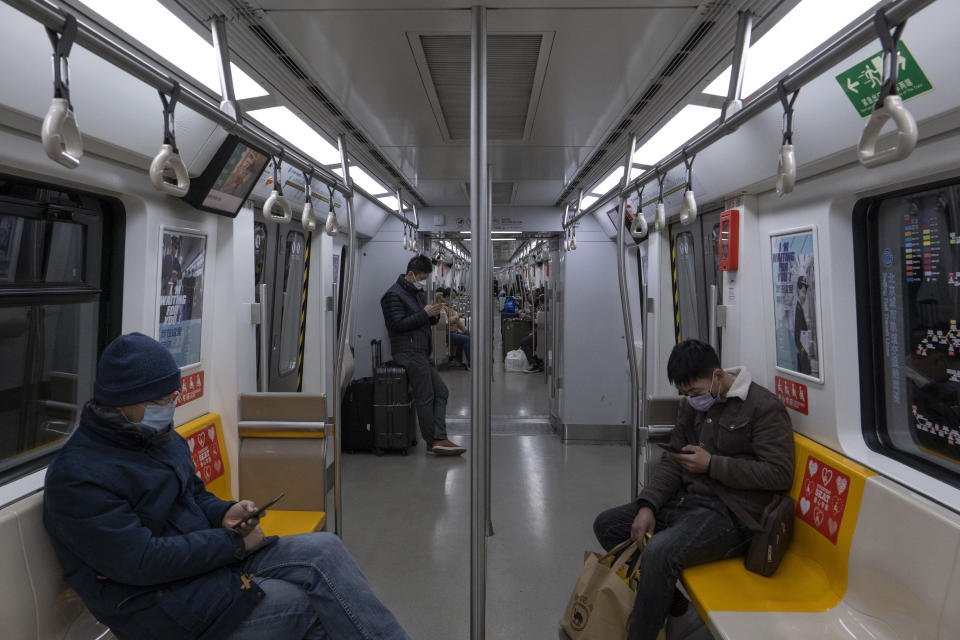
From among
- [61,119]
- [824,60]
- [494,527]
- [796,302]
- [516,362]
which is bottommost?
[494,527]

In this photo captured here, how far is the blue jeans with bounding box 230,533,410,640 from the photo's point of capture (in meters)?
2.12

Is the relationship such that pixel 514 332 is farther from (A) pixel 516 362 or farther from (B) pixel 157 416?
(B) pixel 157 416

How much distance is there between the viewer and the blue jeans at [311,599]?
6.95 feet

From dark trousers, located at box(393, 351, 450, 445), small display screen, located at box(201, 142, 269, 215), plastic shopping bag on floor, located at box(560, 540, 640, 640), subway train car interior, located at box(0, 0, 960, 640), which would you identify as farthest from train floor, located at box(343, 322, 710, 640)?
small display screen, located at box(201, 142, 269, 215)

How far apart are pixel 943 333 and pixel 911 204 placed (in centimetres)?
57

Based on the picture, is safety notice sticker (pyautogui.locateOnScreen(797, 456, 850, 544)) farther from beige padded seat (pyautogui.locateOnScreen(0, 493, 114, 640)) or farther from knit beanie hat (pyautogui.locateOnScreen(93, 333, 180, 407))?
beige padded seat (pyautogui.locateOnScreen(0, 493, 114, 640))

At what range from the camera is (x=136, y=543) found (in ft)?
5.91

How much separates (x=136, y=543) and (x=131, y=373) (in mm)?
556

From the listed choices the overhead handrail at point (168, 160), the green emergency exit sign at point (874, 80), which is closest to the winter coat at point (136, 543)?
the overhead handrail at point (168, 160)

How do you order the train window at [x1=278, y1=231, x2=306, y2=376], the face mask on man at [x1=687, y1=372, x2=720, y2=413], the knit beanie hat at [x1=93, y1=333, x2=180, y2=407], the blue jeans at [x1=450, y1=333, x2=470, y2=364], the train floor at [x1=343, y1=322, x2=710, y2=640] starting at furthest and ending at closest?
the blue jeans at [x1=450, y1=333, x2=470, y2=364] → the train window at [x1=278, y1=231, x2=306, y2=376] → the train floor at [x1=343, y1=322, x2=710, y2=640] → the face mask on man at [x1=687, y1=372, x2=720, y2=413] → the knit beanie hat at [x1=93, y1=333, x2=180, y2=407]

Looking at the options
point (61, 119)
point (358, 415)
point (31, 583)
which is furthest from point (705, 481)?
point (358, 415)

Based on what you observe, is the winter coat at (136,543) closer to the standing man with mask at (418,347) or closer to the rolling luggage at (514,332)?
the standing man with mask at (418,347)

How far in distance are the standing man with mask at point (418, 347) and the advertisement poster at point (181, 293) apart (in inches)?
110

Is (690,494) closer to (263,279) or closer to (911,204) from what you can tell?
(911,204)
